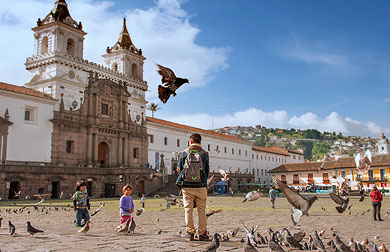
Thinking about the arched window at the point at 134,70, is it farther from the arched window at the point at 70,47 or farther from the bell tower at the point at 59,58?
the arched window at the point at 70,47

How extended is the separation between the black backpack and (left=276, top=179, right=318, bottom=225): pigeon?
1518 mm

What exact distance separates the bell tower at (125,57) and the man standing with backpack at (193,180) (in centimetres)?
4316

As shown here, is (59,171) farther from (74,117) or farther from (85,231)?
(85,231)

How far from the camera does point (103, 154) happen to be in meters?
43.6

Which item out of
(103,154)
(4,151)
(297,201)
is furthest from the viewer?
(103,154)

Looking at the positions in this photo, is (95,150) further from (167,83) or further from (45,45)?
(167,83)

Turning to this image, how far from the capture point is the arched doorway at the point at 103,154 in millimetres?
43125

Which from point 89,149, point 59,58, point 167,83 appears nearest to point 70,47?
point 59,58

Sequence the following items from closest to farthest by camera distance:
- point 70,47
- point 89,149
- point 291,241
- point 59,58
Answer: point 291,241 < point 59,58 < point 89,149 < point 70,47

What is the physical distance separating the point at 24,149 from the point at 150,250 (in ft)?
105

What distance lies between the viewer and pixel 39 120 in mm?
36156

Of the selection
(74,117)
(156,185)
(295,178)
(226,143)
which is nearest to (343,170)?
(295,178)

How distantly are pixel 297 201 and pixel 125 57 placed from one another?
148 ft

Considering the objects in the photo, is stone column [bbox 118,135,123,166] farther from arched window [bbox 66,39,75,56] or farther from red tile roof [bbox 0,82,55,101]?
arched window [bbox 66,39,75,56]
